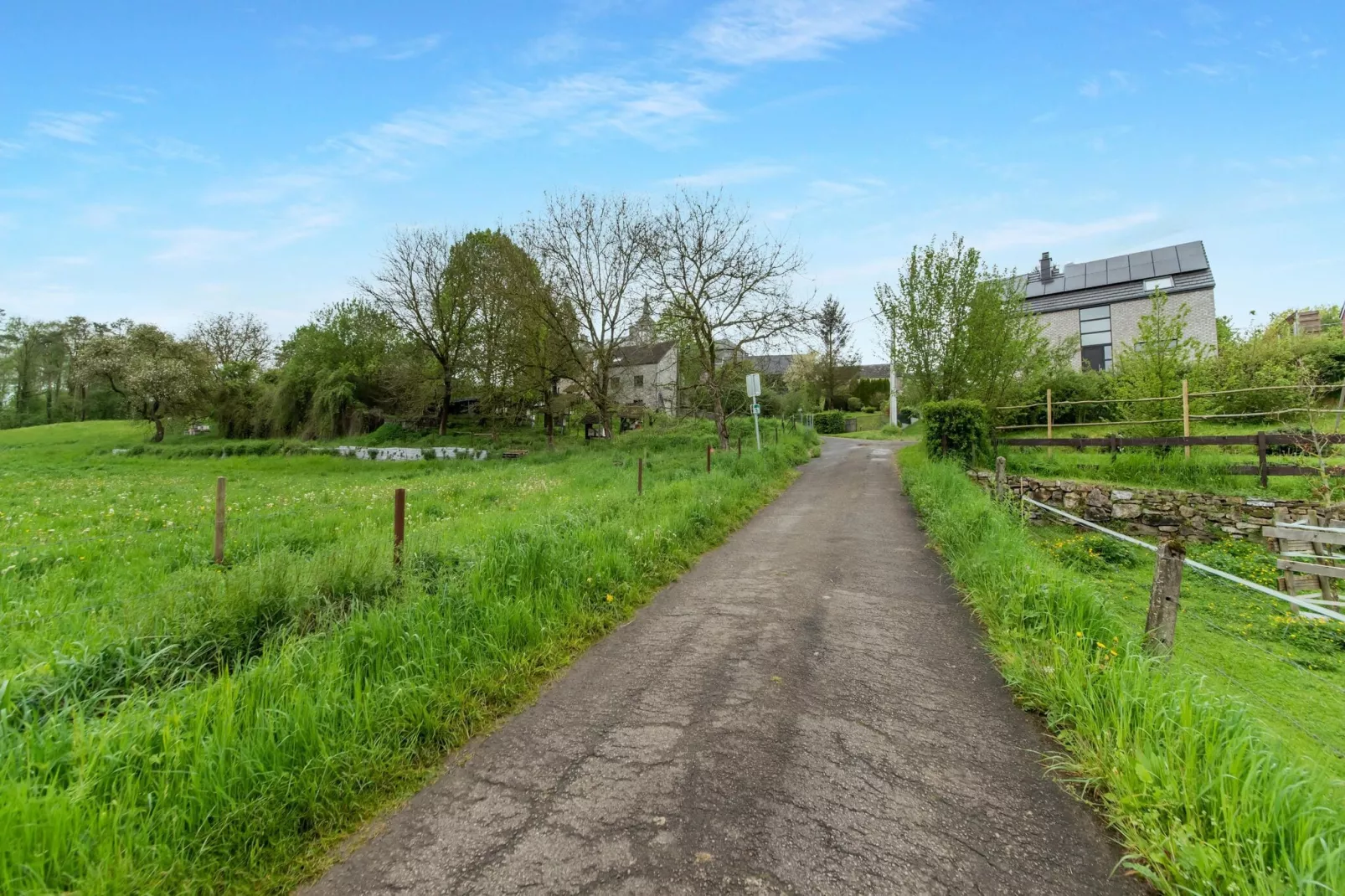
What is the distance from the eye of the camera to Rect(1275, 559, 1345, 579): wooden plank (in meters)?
6.46

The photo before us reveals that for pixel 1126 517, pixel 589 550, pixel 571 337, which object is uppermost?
pixel 571 337

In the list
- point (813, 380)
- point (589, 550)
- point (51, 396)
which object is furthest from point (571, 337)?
point (51, 396)

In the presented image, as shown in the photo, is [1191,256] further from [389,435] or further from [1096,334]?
[389,435]

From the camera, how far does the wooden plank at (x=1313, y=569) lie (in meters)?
6.46

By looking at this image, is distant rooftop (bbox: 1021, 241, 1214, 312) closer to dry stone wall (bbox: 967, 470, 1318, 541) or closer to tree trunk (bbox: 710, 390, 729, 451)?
tree trunk (bbox: 710, 390, 729, 451)

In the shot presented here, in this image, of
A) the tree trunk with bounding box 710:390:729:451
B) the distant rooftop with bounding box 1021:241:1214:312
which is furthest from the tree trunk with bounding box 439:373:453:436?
the distant rooftop with bounding box 1021:241:1214:312

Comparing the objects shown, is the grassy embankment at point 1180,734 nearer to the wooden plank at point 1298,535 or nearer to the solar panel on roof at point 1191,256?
the wooden plank at point 1298,535

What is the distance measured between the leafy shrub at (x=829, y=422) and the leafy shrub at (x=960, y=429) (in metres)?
24.2

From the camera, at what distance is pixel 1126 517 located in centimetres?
1108

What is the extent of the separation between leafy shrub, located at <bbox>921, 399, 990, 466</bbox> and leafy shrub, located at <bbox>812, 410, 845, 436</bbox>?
79.4ft

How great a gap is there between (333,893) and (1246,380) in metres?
26.5

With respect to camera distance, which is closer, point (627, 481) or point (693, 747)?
point (693, 747)

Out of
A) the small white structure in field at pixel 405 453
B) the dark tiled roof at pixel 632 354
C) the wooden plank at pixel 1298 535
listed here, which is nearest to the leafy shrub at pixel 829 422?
the dark tiled roof at pixel 632 354

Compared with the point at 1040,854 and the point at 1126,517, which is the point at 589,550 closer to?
the point at 1040,854
